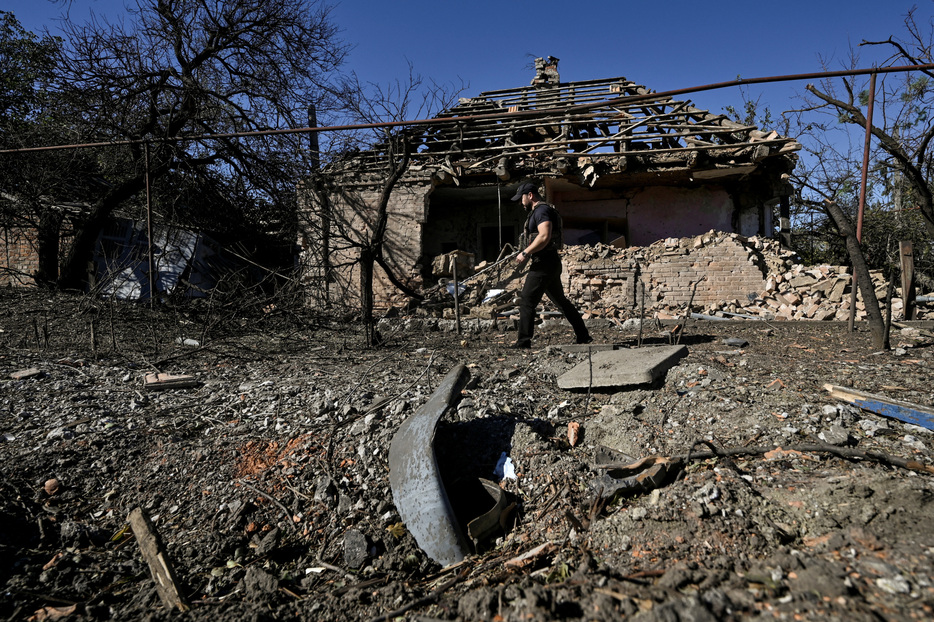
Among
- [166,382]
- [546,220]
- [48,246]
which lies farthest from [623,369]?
[48,246]

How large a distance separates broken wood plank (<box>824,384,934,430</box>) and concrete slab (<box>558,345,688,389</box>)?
0.98 metres

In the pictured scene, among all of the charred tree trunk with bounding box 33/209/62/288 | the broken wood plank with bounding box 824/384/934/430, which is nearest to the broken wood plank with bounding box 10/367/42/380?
the charred tree trunk with bounding box 33/209/62/288

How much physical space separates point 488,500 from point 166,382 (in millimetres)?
3007

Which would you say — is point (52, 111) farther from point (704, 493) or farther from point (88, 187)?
point (704, 493)

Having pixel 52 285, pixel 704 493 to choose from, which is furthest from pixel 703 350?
pixel 52 285

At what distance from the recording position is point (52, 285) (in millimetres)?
8992

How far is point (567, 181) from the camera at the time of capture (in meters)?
10.2

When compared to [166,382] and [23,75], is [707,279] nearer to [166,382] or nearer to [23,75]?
[166,382]

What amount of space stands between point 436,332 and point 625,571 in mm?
5852

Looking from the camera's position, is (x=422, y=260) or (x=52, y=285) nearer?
(x=52, y=285)

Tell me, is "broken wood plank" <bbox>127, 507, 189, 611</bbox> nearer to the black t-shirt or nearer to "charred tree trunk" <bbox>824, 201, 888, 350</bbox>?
the black t-shirt

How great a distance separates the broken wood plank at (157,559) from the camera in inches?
80.4

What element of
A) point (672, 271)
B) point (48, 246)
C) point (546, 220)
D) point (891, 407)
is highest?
point (48, 246)

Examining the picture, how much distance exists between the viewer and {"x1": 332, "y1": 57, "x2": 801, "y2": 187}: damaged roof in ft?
29.9
